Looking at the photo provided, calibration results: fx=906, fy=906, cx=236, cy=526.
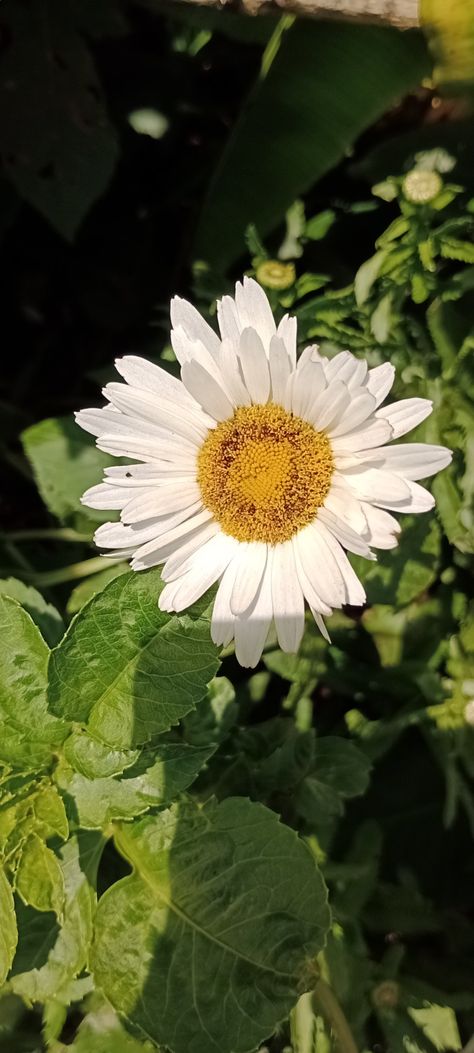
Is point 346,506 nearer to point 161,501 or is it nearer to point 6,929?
point 161,501

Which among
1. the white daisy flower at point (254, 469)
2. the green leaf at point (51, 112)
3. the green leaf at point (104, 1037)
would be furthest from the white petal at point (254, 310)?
the green leaf at point (104, 1037)

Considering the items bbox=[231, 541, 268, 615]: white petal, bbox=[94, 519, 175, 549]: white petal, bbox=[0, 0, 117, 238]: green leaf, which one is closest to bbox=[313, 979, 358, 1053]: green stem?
bbox=[231, 541, 268, 615]: white petal

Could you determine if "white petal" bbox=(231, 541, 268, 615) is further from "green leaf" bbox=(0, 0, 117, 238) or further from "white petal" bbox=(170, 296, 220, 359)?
"green leaf" bbox=(0, 0, 117, 238)

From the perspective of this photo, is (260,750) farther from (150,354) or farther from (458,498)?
(150,354)

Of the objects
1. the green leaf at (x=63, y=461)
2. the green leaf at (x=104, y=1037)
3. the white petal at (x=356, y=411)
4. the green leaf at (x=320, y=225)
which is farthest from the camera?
the green leaf at (x=63, y=461)

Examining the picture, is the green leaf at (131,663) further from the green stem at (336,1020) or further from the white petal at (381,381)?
the green stem at (336,1020)

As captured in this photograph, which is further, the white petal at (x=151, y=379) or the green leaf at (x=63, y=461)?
the green leaf at (x=63, y=461)
